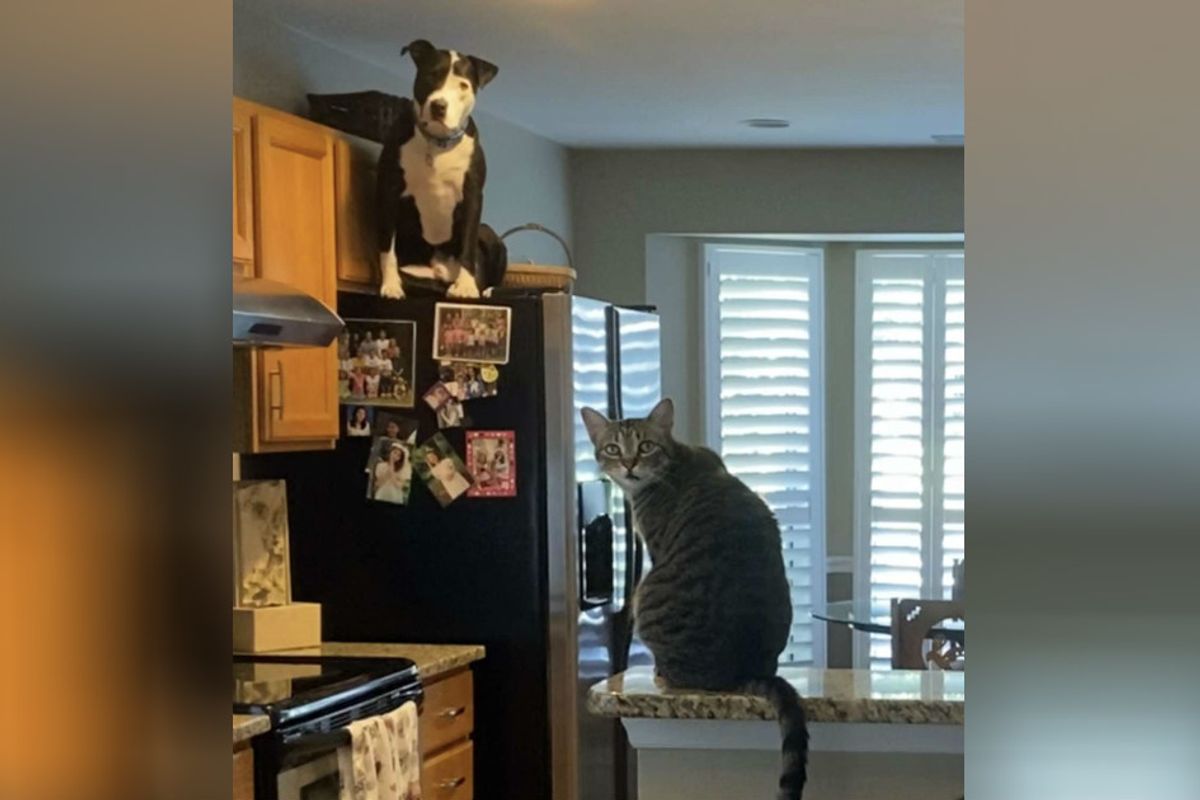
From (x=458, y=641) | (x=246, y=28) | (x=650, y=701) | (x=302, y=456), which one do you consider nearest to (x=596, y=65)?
(x=246, y=28)

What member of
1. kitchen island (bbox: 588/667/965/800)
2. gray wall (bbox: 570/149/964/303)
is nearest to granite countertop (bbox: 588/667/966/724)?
kitchen island (bbox: 588/667/965/800)

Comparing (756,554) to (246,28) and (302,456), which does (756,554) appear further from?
(246,28)

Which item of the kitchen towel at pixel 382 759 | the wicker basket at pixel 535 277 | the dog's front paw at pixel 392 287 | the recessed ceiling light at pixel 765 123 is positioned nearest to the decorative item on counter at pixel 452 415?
the dog's front paw at pixel 392 287

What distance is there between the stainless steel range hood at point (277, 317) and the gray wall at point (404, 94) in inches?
17.9

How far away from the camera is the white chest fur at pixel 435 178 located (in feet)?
11.1

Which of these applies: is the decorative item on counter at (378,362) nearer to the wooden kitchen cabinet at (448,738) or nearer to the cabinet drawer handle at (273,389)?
the cabinet drawer handle at (273,389)

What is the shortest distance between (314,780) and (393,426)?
1016 mm

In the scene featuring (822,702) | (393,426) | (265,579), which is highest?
(393,426)

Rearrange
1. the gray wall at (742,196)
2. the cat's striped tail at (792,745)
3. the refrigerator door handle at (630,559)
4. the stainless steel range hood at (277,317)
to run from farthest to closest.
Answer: the gray wall at (742,196) < the refrigerator door handle at (630,559) < the stainless steel range hood at (277,317) < the cat's striped tail at (792,745)

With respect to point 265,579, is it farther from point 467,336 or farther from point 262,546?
point 467,336

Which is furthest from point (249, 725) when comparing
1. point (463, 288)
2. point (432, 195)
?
point (432, 195)

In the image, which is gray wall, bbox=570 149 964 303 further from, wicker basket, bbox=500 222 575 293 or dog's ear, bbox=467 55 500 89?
dog's ear, bbox=467 55 500 89

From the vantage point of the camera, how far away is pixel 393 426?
3410 millimetres
